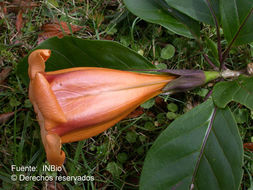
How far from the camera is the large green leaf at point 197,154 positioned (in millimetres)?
1083

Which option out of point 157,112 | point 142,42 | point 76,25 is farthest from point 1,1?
point 157,112

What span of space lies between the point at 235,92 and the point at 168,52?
56 centimetres

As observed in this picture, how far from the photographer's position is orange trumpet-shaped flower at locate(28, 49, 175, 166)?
78 centimetres

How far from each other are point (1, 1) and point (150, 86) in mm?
1155

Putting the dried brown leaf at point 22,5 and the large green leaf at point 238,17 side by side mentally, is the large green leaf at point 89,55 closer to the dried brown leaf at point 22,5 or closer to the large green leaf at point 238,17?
the large green leaf at point 238,17

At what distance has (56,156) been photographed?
2.64 feet

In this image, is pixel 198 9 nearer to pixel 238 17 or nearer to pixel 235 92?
pixel 238 17

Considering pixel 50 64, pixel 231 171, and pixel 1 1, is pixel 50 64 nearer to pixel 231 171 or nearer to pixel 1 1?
pixel 1 1

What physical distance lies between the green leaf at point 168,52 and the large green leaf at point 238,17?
15.6 inches

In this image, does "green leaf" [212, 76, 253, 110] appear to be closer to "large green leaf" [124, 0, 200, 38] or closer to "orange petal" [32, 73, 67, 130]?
"large green leaf" [124, 0, 200, 38]

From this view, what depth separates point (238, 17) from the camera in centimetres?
113

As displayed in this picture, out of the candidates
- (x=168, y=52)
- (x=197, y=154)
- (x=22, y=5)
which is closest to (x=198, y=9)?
(x=168, y=52)

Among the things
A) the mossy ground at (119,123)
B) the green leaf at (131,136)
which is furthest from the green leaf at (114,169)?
the green leaf at (131,136)

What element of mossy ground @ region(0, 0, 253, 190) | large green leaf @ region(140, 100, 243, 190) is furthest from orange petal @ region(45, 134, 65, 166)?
mossy ground @ region(0, 0, 253, 190)
